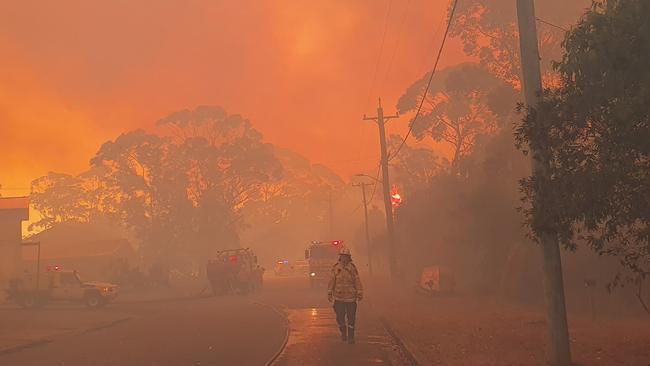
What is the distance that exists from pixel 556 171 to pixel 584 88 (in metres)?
1.13

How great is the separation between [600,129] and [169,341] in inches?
468

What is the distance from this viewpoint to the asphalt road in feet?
44.7

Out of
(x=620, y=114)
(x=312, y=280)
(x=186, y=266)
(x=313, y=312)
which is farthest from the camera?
(x=186, y=266)

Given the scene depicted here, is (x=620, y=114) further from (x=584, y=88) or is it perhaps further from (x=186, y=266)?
(x=186, y=266)

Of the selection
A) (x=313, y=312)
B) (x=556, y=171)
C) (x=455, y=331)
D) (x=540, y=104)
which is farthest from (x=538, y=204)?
(x=313, y=312)

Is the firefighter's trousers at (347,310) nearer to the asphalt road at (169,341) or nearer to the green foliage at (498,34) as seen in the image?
the asphalt road at (169,341)

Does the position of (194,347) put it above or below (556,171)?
below

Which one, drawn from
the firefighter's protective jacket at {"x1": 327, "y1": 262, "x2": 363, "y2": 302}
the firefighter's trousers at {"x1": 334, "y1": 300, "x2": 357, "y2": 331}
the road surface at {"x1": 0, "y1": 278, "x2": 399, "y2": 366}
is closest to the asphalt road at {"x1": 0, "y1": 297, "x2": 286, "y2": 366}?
the road surface at {"x1": 0, "y1": 278, "x2": 399, "y2": 366}

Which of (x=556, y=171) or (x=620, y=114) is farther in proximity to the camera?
(x=556, y=171)

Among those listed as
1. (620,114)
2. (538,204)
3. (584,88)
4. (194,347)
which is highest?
(584,88)

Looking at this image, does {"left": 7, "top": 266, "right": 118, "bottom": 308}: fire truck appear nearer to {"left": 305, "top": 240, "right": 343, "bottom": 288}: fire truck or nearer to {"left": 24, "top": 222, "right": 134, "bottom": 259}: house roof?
{"left": 305, "top": 240, "right": 343, "bottom": 288}: fire truck

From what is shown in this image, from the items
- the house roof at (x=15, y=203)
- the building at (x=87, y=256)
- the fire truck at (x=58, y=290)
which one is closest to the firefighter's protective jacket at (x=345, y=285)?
the fire truck at (x=58, y=290)

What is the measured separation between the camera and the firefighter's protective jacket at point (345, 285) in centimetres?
1485

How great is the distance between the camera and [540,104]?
930 centimetres
